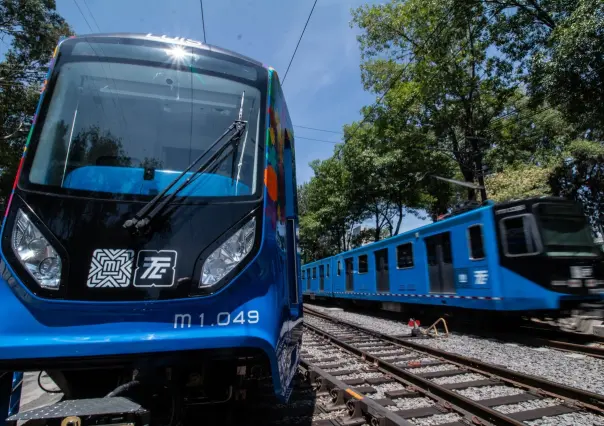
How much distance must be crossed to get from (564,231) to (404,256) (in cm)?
474

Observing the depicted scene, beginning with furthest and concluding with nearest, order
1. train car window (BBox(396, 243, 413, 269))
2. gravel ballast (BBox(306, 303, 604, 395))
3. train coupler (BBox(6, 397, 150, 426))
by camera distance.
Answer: train car window (BBox(396, 243, 413, 269)), gravel ballast (BBox(306, 303, 604, 395)), train coupler (BBox(6, 397, 150, 426))

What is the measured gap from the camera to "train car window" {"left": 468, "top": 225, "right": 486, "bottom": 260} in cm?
856

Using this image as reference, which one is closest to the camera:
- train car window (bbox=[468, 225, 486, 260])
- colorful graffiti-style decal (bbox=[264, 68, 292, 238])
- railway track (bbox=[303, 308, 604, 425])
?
colorful graffiti-style decal (bbox=[264, 68, 292, 238])

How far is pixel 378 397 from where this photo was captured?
4.30 m

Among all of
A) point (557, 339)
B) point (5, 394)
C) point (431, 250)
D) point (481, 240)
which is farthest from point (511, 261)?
point (5, 394)

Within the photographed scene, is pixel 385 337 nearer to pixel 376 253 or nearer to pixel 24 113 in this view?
pixel 376 253

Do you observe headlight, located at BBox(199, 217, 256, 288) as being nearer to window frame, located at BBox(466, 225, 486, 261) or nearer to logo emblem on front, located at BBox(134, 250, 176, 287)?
logo emblem on front, located at BBox(134, 250, 176, 287)

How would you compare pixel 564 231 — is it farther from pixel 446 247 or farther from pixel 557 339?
pixel 446 247

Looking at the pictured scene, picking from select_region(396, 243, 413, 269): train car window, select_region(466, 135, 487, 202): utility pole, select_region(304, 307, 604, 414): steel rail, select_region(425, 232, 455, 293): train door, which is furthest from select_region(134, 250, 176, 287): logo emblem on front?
select_region(466, 135, 487, 202): utility pole

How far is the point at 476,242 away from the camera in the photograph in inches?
345

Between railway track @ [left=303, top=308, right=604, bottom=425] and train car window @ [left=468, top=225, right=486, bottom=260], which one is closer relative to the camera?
railway track @ [left=303, top=308, right=604, bottom=425]

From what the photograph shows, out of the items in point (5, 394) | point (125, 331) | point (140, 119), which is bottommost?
point (5, 394)

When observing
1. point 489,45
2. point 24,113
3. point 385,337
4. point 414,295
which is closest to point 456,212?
point 414,295

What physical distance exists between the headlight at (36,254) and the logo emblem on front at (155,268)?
1.32 feet
